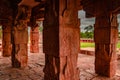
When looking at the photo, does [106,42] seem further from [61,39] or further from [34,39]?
[34,39]

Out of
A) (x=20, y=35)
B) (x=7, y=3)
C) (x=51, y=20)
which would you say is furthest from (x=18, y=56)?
(x=51, y=20)

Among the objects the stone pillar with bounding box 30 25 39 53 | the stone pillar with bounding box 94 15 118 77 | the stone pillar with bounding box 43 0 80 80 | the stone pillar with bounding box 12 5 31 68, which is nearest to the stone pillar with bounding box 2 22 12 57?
the stone pillar with bounding box 30 25 39 53

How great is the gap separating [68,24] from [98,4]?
231 centimetres

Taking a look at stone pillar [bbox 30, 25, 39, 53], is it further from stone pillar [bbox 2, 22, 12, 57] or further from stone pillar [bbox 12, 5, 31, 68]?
stone pillar [bbox 12, 5, 31, 68]

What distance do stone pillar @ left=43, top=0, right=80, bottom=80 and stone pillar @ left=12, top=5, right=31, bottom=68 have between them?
10.2 feet

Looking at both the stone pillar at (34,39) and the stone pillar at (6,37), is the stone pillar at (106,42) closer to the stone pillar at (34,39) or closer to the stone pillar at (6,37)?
the stone pillar at (6,37)

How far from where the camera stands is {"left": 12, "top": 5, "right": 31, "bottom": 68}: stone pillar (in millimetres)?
7004

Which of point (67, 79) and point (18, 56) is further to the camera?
point (18, 56)

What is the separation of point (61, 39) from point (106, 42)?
A: 2415mm

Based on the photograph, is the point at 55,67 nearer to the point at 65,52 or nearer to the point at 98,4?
the point at 65,52

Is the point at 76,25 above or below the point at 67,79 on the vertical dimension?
above

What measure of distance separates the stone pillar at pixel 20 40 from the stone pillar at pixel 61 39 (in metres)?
3.12

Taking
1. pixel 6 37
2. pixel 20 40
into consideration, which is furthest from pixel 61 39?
pixel 6 37

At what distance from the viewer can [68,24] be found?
12.8ft
